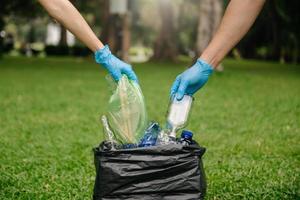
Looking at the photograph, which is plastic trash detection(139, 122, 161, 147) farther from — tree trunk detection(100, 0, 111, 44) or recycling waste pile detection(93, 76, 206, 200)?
tree trunk detection(100, 0, 111, 44)

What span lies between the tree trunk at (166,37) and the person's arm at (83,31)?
27.4m

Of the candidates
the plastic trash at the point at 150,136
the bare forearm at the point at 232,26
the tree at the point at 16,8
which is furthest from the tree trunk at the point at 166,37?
the plastic trash at the point at 150,136

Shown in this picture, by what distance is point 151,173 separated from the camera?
9.57ft

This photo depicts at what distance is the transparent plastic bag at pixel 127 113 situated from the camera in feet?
9.96

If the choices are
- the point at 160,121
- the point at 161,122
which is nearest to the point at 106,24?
the point at 160,121

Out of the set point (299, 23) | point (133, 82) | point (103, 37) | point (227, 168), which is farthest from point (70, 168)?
point (103, 37)

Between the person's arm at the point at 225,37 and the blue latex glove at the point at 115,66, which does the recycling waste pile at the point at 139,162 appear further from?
the person's arm at the point at 225,37

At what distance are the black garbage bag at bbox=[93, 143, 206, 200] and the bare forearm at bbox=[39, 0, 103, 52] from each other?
2.28 ft

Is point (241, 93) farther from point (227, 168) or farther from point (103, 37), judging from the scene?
point (103, 37)

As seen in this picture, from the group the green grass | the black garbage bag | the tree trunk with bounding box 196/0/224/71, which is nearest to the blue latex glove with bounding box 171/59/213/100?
the black garbage bag

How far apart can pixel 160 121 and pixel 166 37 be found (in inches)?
936

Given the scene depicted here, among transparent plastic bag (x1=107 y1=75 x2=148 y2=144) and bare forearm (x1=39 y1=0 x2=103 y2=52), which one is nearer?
transparent plastic bag (x1=107 y1=75 x2=148 y2=144)

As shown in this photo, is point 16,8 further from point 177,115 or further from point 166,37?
point 177,115

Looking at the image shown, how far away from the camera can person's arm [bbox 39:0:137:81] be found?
3117mm
